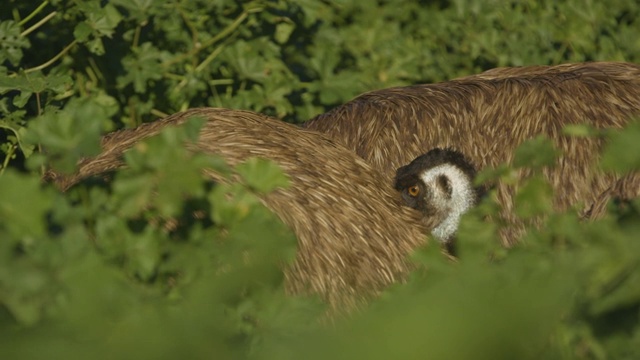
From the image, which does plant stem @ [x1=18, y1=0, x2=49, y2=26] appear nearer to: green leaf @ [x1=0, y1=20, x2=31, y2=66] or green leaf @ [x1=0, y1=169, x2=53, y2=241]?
green leaf @ [x1=0, y1=20, x2=31, y2=66]

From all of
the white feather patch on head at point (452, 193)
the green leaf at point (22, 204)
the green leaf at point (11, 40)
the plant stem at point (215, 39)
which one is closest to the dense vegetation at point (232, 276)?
the green leaf at point (22, 204)

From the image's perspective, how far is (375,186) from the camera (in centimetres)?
466

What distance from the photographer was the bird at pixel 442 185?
560 cm

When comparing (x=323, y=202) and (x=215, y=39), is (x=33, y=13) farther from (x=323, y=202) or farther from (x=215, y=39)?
(x=323, y=202)

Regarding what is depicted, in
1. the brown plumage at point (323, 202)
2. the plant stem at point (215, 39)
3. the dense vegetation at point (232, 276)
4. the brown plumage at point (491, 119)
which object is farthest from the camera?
the plant stem at point (215, 39)

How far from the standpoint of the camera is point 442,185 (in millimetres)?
5664

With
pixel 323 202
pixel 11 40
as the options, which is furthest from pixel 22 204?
pixel 11 40

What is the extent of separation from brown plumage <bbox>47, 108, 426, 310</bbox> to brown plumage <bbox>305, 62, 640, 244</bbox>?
3.53ft

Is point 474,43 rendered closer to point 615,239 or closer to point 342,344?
point 615,239

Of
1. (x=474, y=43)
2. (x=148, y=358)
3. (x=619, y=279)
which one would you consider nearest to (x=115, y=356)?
(x=148, y=358)

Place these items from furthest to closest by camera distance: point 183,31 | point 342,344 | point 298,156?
point 183,31, point 298,156, point 342,344

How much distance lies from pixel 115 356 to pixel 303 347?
0.27m

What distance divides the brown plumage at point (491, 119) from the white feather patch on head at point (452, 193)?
18 centimetres

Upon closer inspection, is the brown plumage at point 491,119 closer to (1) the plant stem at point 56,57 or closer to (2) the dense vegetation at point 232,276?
(1) the plant stem at point 56,57
